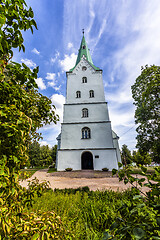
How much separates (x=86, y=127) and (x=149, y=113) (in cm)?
867

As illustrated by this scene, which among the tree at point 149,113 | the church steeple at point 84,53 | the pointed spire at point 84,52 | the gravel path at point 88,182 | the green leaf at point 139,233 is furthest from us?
the pointed spire at point 84,52

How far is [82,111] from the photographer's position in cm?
1709

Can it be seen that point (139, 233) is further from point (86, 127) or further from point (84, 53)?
point (84, 53)

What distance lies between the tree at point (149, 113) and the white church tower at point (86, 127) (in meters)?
4.13

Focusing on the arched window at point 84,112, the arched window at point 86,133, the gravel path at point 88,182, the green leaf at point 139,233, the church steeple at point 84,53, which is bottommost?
the gravel path at point 88,182

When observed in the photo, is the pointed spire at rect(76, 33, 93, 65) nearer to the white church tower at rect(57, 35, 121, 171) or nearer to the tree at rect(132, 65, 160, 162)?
the white church tower at rect(57, 35, 121, 171)

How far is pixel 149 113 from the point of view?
14.7 m

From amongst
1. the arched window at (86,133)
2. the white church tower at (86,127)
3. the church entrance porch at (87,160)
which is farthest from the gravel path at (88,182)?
the arched window at (86,133)

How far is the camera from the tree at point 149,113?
13336 millimetres

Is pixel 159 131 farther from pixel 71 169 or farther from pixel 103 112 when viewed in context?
pixel 71 169

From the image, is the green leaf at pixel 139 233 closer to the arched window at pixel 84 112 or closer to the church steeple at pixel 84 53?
the arched window at pixel 84 112

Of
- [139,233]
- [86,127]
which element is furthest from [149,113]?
[139,233]

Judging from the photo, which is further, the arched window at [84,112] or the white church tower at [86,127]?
the arched window at [84,112]

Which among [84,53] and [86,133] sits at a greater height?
[84,53]
